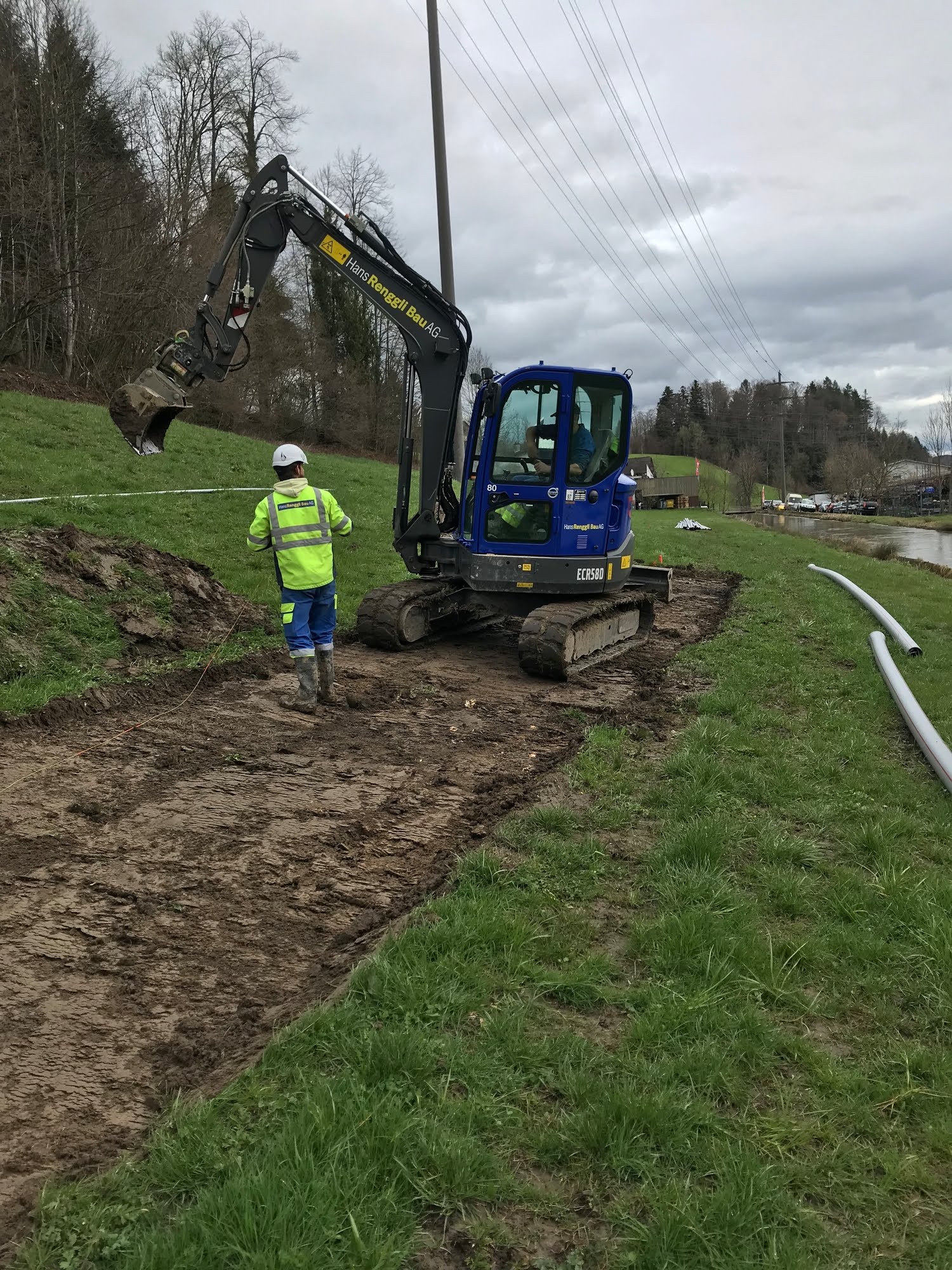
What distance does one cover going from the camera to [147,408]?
7535 millimetres

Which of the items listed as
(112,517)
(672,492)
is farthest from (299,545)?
(672,492)

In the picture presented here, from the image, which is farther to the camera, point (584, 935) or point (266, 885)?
point (266, 885)

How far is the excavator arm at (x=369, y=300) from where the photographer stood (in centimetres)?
777

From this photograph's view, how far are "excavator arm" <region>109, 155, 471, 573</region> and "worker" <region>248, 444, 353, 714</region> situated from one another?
4.64 feet

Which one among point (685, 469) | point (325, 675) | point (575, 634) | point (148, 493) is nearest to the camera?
point (325, 675)

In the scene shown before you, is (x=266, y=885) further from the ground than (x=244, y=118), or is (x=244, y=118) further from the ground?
(x=244, y=118)

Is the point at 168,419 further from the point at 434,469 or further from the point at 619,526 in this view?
the point at 619,526

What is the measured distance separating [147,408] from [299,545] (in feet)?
6.45

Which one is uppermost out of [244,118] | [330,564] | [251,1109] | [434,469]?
[244,118]

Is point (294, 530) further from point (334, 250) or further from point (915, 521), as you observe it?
point (915, 521)

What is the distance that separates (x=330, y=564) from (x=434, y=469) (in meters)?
2.95

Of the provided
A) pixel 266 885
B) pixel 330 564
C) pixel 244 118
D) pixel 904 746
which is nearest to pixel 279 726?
pixel 330 564

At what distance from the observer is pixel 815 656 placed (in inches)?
387

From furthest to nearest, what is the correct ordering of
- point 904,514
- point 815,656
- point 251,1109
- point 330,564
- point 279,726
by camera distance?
point 904,514 < point 815,656 < point 330,564 < point 279,726 < point 251,1109
